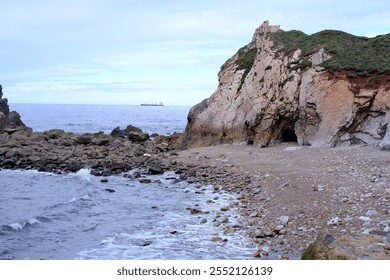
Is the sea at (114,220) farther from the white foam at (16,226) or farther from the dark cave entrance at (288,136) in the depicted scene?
the dark cave entrance at (288,136)

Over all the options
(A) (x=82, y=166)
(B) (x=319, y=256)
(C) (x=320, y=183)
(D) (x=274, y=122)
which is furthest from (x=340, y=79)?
(B) (x=319, y=256)

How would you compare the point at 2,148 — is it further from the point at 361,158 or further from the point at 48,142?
the point at 361,158

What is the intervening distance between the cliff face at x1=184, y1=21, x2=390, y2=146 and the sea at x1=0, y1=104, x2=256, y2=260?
25.5ft

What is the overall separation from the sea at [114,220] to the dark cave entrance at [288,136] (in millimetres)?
8547

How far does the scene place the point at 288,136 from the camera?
2833 cm

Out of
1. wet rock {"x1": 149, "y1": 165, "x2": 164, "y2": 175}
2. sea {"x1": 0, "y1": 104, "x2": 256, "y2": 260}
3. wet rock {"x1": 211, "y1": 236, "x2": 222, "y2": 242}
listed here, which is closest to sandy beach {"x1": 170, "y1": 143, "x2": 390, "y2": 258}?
sea {"x1": 0, "y1": 104, "x2": 256, "y2": 260}

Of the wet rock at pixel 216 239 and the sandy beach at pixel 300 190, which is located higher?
the sandy beach at pixel 300 190

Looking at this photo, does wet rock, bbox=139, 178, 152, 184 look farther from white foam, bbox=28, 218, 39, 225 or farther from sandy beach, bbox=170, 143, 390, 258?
white foam, bbox=28, 218, 39, 225

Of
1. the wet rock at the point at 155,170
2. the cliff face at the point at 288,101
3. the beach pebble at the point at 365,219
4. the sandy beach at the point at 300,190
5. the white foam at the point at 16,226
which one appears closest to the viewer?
the beach pebble at the point at 365,219

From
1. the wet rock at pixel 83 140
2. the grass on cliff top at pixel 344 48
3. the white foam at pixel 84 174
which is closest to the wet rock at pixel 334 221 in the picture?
the white foam at pixel 84 174

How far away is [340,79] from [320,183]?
10652mm

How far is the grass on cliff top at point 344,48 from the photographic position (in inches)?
973

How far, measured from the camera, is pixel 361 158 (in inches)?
739

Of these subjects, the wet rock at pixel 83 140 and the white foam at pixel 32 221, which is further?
the wet rock at pixel 83 140
